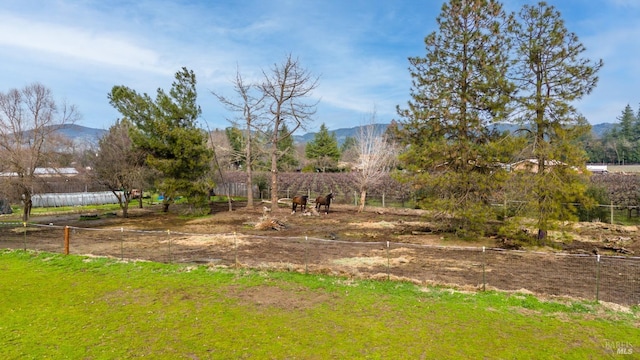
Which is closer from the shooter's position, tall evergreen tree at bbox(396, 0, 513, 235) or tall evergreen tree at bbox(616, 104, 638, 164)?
tall evergreen tree at bbox(396, 0, 513, 235)

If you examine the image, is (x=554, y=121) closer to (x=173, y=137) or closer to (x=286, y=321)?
(x=286, y=321)

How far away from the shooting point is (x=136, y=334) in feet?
20.4

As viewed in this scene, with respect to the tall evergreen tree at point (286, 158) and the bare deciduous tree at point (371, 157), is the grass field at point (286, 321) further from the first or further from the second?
the tall evergreen tree at point (286, 158)

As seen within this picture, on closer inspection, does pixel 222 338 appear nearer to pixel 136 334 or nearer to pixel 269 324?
pixel 269 324

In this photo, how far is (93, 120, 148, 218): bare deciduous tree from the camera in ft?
71.1

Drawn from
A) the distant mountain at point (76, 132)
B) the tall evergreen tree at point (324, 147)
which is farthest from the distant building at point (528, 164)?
the tall evergreen tree at point (324, 147)

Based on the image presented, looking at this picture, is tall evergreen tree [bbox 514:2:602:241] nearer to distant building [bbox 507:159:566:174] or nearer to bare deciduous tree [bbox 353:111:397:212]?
distant building [bbox 507:159:566:174]

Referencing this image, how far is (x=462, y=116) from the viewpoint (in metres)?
15.2

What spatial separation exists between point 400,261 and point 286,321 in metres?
5.44

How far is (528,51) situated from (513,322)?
10710 millimetres

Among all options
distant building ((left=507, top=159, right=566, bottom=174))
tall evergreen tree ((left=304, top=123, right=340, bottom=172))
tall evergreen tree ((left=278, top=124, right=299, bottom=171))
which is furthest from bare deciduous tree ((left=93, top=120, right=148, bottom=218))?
tall evergreen tree ((left=304, top=123, right=340, bottom=172))

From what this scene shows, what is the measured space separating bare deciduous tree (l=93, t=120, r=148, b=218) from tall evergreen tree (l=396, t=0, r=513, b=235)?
54.7ft

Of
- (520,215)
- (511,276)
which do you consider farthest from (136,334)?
(520,215)

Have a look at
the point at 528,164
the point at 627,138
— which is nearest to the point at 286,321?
the point at 528,164
